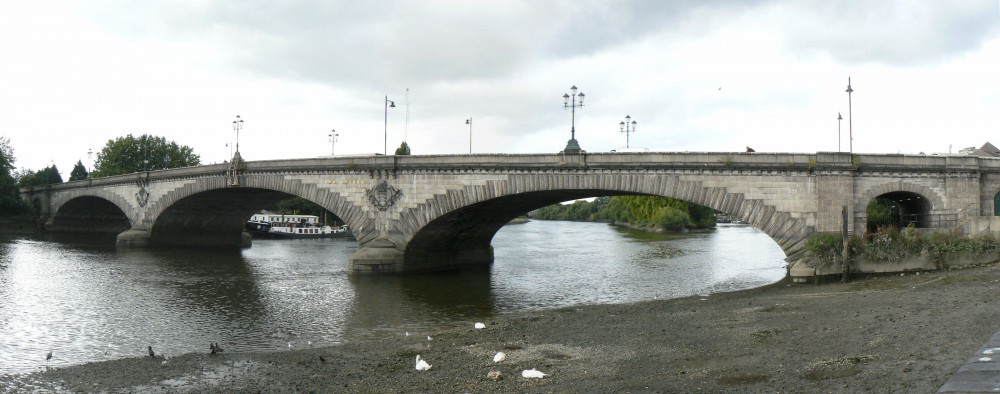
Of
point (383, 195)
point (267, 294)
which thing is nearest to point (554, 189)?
point (383, 195)

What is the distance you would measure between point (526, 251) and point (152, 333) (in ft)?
118

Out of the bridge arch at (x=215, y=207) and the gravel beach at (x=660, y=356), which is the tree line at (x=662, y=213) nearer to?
the bridge arch at (x=215, y=207)

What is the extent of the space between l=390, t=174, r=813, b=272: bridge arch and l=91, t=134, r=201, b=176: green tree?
7198cm

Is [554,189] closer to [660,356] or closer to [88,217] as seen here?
[660,356]

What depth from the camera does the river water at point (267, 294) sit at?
1822 cm

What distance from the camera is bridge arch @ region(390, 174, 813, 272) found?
26.3 metres

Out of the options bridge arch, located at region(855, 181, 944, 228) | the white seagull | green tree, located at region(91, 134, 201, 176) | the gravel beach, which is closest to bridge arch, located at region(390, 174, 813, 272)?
bridge arch, located at region(855, 181, 944, 228)

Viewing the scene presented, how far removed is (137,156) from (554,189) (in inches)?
3373

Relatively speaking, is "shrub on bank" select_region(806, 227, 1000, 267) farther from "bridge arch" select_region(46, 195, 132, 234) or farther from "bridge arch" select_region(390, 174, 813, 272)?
"bridge arch" select_region(46, 195, 132, 234)

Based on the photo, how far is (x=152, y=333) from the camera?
19.0 metres

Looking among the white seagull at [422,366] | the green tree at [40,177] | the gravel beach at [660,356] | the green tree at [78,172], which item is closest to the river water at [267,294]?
the gravel beach at [660,356]

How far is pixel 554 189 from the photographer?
30078 millimetres

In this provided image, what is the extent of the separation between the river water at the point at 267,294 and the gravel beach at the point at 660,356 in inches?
96.9

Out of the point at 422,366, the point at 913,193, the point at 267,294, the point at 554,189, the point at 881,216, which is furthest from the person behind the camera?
the point at 881,216
